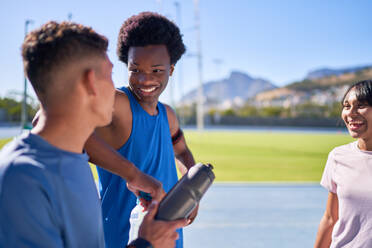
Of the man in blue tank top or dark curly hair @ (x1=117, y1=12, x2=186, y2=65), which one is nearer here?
the man in blue tank top

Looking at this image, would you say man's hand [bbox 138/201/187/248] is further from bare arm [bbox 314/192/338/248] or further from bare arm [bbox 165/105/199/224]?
bare arm [bbox 314/192/338/248]

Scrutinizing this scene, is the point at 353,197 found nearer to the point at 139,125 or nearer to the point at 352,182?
the point at 352,182

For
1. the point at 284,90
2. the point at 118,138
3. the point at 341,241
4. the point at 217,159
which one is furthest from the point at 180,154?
the point at 284,90

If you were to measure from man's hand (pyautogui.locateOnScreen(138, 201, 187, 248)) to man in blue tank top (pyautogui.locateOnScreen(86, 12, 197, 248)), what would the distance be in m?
0.62

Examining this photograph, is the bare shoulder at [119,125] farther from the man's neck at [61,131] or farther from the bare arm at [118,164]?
the man's neck at [61,131]

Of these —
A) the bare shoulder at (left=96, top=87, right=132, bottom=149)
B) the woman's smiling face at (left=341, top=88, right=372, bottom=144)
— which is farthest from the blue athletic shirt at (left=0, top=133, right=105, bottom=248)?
the woman's smiling face at (left=341, top=88, right=372, bottom=144)

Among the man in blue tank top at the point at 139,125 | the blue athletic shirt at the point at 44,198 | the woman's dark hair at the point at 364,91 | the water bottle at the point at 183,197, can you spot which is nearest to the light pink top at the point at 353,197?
the woman's dark hair at the point at 364,91

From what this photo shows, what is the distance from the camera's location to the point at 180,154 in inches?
87.0

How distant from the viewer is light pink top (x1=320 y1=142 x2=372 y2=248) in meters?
1.77

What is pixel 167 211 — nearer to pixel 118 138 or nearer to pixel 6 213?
pixel 6 213

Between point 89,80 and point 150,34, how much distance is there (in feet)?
2.92

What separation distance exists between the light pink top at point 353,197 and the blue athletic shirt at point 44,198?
1323 mm

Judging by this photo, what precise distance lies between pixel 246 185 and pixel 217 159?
449 centimetres

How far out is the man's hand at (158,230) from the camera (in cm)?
108
